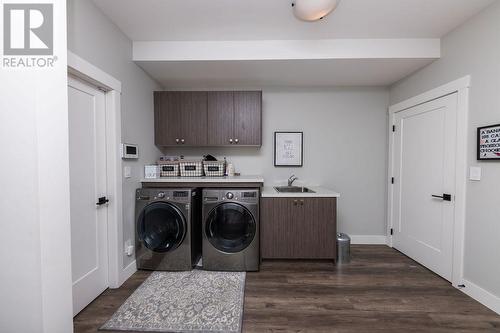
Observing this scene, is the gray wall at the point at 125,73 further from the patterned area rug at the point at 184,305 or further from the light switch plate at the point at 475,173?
the light switch plate at the point at 475,173

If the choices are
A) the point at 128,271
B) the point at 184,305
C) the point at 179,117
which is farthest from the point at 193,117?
the point at 184,305

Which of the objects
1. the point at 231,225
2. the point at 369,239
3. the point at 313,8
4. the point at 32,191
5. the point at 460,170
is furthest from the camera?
the point at 369,239

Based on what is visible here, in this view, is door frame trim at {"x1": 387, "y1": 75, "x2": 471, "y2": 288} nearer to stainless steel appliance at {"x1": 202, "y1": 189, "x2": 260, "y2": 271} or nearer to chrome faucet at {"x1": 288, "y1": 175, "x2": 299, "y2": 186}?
chrome faucet at {"x1": 288, "y1": 175, "x2": 299, "y2": 186}

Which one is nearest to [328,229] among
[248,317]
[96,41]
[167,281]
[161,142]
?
[248,317]

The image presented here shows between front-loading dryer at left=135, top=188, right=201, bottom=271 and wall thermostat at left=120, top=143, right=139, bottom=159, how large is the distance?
0.40 meters

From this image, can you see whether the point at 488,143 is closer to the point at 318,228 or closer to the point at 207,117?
the point at 318,228

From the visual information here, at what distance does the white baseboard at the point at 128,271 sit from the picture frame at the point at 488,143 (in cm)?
360

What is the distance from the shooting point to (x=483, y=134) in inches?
71.9

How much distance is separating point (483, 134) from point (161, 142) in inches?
135

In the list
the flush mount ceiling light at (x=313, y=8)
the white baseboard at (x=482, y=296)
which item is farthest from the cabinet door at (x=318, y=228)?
the flush mount ceiling light at (x=313, y=8)

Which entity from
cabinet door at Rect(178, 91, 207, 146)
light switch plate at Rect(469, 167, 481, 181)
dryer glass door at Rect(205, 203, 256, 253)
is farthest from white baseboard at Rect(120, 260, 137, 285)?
light switch plate at Rect(469, 167, 481, 181)

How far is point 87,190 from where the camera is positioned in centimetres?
185

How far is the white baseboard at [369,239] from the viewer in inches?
125

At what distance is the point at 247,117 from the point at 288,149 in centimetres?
83
